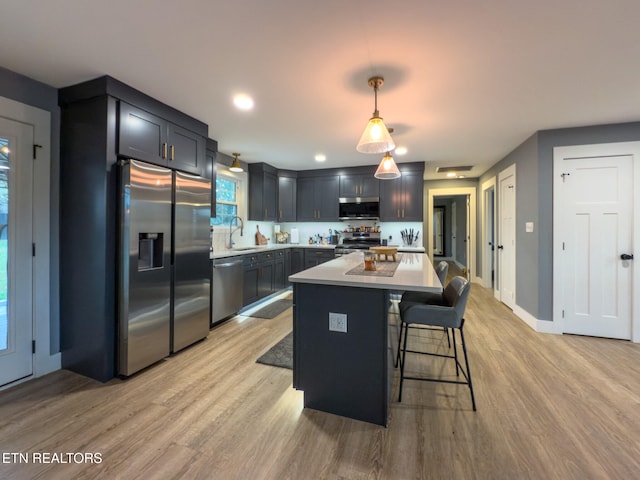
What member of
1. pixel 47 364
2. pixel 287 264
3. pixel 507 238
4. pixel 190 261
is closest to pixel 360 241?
pixel 287 264

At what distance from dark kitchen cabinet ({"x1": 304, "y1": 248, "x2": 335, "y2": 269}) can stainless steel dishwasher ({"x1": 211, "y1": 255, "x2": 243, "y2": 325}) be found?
1625 millimetres

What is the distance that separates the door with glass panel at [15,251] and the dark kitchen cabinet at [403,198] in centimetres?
459

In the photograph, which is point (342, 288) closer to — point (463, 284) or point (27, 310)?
point (463, 284)

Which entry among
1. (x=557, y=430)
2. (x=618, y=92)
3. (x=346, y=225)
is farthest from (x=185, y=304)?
(x=618, y=92)

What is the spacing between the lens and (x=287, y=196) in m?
5.58

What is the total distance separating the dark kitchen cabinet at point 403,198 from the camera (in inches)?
194

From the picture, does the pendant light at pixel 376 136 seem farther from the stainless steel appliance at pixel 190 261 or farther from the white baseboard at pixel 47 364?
the white baseboard at pixel 47 364

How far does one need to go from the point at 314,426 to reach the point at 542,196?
142 inches

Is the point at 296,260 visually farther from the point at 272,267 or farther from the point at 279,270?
the point at 272,267

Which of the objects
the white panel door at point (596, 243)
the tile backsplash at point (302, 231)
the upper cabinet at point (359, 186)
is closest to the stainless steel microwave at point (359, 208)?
the upper cabinet at point (359, 186)

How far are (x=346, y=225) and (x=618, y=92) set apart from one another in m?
4.01

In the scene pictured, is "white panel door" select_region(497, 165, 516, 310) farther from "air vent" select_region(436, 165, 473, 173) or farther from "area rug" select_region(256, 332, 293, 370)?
"area rug" select_region(256, 332, 293, 370)

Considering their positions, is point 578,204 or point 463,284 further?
point 578,204

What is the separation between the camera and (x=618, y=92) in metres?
2.40
